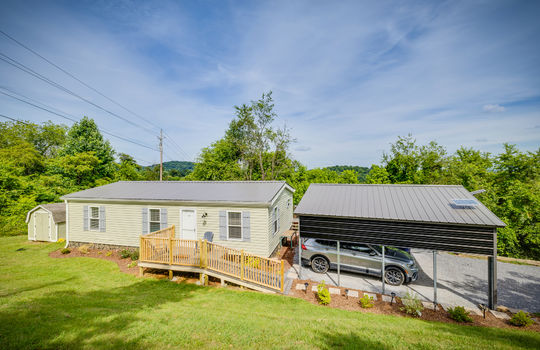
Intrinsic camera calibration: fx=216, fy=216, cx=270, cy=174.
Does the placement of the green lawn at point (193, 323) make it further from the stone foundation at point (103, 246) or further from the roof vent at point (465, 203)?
the stone foundation at point (103, 246)

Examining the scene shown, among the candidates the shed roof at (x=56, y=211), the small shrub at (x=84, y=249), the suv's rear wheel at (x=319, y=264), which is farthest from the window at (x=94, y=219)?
the suv's rear wheel at (x=319, y=264)

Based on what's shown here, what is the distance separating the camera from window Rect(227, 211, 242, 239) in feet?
35.4

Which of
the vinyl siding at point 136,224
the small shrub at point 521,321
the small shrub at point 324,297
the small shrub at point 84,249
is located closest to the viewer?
the small shrub at point 521,321

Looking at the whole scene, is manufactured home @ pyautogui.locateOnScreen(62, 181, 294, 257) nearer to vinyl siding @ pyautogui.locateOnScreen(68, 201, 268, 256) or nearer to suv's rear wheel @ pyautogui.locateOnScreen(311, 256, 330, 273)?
vinyl siding @ pyautogui.locateOnScreen(68, 201, 268, 256)

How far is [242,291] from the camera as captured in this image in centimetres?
820

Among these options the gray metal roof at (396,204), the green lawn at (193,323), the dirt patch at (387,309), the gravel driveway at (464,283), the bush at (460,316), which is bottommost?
the gravel driveway at (464,283)

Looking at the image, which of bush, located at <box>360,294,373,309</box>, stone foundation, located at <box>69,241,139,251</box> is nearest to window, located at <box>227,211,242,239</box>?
stone foundation, located at <box>69,241,139,251</box>

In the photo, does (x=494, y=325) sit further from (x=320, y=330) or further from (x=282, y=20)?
(x=282, y=20)

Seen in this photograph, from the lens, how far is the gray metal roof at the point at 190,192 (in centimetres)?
1102

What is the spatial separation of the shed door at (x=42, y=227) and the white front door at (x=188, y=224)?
10632 millimetres

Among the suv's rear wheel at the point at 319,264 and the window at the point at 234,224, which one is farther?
the window at the point at 234,224

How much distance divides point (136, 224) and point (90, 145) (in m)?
24.6

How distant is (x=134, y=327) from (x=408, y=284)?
9456 millimetres

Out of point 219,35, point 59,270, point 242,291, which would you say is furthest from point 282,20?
point 59,270
